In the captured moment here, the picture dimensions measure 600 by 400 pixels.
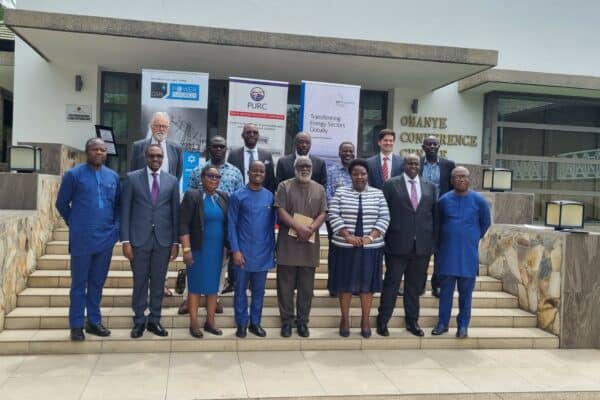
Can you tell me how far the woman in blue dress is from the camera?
16.1 feet

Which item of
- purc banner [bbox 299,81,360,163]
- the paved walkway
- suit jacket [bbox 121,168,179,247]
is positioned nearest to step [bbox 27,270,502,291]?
the paved walkway

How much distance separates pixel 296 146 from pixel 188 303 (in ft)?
6.74

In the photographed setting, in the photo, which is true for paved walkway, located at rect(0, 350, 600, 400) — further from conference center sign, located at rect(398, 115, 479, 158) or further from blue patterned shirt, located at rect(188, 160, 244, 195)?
conference center sign, located at rect(398, 115, 479, 158)

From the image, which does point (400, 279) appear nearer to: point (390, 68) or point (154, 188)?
point (154, 188)

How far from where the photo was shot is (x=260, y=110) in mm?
7918

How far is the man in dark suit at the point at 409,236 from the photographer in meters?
5.29

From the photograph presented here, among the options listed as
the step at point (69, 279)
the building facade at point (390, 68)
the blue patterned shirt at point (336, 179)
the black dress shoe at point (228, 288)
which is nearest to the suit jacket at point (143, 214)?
the black dress shoe at point (228, 288)

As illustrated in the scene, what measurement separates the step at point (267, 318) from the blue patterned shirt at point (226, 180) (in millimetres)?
1335

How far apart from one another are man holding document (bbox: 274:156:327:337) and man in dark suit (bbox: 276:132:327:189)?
27.5 inches

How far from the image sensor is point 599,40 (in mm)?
10984

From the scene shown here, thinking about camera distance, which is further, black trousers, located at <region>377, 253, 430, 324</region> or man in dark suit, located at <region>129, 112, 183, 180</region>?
man in dark suit, located at <region>129, 112, 183, 180</region>

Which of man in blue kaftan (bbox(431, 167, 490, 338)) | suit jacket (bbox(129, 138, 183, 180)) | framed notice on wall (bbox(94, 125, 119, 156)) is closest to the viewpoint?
man in blue kaftan (bbox(431, 167, 490, 338))

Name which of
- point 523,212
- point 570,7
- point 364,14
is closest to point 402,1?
point 364,14

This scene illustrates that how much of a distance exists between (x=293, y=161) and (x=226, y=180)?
891 millimetres
